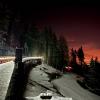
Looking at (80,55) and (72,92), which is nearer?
(72,92)

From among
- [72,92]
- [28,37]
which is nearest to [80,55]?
[28,37]

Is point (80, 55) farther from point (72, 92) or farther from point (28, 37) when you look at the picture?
point (72, 92)

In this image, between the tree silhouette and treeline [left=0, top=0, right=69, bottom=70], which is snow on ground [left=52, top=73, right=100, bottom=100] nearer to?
treeline [left=0, top=0, right=69, bottom=70]

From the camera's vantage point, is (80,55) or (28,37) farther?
(80,55)

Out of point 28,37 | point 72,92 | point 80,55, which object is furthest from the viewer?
point 80,55

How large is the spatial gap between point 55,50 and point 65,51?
15645mm

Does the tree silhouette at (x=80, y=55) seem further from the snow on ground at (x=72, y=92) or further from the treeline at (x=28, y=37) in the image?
the snow on ground at (x=72, y=92)

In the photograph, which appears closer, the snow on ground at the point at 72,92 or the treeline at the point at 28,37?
the snow on ground at the point at 72,92

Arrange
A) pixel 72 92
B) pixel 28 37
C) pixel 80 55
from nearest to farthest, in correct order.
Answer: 1. pixel 72 92
2. pixel 28 37
3. pixel 80 55

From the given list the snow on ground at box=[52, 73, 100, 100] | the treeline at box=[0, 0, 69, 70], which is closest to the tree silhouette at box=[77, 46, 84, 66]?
the treeline at box=[0, 0, 69, 70]

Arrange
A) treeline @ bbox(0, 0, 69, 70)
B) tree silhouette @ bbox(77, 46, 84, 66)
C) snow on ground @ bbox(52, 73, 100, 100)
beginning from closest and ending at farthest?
snow on ground @ bbox(52, 73, 100, 100), treeline @ bbox(0, 0, 69, 70), tree silhouette @ bbox(77, 46, 84, 66)

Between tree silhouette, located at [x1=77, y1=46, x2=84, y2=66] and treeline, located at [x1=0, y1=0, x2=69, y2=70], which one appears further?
tree silhouette, located at [x1=77, y1=46, x2=84, y2=66]

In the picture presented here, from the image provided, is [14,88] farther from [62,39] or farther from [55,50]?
[62,39]

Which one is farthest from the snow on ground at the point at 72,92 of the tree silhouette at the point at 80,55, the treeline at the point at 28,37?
the tree silhouette at the point at 80,55
